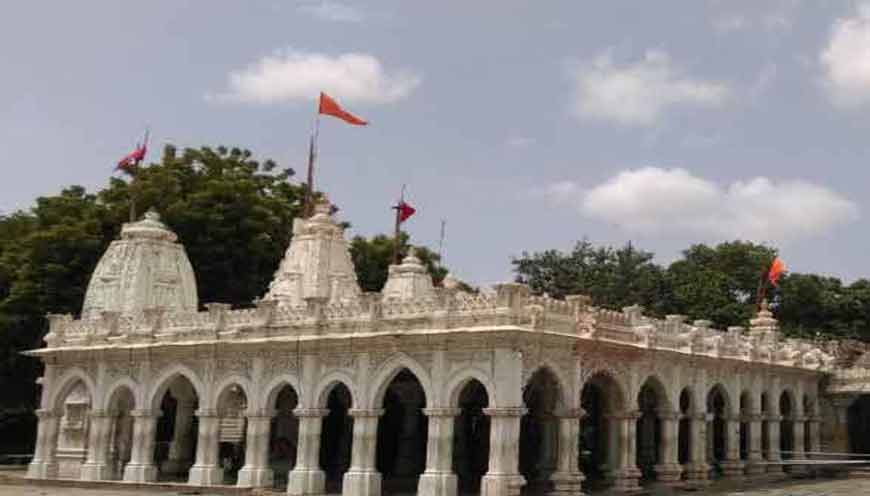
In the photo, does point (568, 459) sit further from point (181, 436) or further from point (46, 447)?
point (46, 447)

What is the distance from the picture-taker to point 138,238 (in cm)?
3688

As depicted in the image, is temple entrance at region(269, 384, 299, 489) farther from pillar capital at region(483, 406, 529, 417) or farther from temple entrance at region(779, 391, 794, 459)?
temple entrance at region(779, 391, 794, 459)

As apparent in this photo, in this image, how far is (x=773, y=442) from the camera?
35406 millimetres

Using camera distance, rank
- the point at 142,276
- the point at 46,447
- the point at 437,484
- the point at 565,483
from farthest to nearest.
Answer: the point at 142,276, the point at 46,447, the point at 565,483, the point at 437,484

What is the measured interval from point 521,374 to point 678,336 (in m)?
8.12

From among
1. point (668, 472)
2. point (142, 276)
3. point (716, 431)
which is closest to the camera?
point (668, 472)

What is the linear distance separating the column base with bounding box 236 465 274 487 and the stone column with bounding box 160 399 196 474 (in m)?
7.75

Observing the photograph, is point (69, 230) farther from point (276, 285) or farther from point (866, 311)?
point (866, 311)

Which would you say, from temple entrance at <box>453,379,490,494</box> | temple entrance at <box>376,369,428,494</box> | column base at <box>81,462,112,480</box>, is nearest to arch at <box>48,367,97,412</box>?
column base at <box>81,462,112,480</box>

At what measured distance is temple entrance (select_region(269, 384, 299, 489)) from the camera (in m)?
33.8

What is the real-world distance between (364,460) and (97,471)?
10.9 metres

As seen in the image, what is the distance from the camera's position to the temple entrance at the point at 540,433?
85.1 feet

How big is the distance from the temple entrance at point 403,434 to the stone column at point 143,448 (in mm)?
7036

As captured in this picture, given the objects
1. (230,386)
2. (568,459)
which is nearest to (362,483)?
(568,459)
